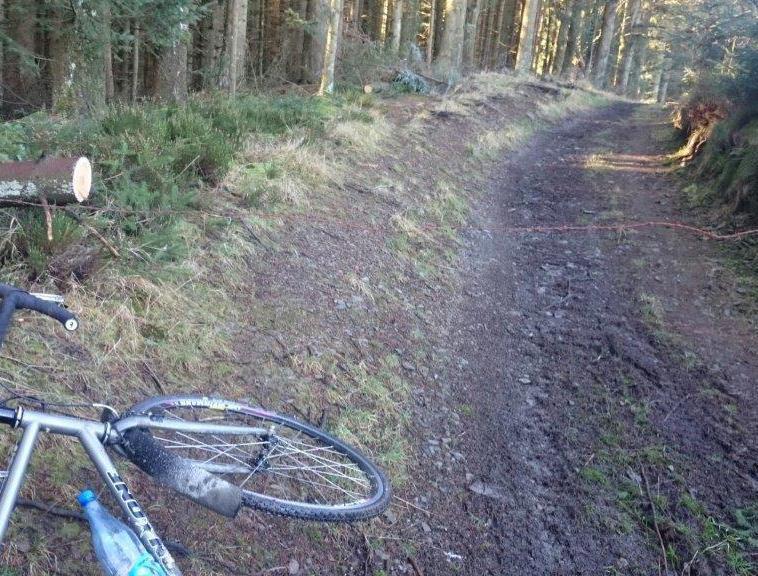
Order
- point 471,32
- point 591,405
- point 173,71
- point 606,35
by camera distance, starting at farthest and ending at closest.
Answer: point 606,35 < point 471,32 < point 173,71 < point 591,405

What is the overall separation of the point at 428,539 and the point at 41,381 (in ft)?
7.29

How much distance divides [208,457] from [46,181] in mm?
2056

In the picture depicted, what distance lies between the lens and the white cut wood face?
3.99 m

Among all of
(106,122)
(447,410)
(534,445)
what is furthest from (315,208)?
(534,445)

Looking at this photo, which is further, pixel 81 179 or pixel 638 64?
pixel 638 64

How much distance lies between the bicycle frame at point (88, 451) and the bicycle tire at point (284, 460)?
0.33 meters

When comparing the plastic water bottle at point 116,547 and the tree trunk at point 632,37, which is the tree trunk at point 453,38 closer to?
the plastic water bottle at point 116,547

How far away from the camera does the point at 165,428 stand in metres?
A: 2.66

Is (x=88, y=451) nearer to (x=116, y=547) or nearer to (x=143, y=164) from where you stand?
(x=116, y=547)

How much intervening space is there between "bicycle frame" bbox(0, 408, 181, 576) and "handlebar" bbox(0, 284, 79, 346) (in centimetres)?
31

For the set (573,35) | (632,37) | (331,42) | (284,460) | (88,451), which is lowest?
(284,460)

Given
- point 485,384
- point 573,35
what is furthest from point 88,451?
point 573,35

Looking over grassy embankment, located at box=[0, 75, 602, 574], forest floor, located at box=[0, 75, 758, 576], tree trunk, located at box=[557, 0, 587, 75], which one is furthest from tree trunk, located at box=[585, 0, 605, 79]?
grassy embankment, located at box=[0, 75, 602, 574]

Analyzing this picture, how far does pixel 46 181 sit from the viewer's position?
4.01m
